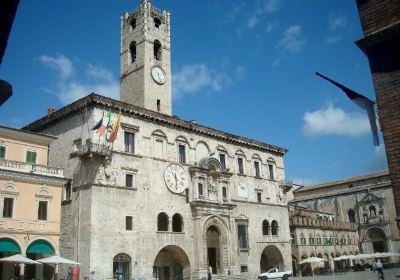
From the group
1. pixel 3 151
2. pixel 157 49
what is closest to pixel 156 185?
pixel 3 151

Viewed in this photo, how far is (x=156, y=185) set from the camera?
3488cm

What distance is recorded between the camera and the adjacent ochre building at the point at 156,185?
31.1 metres

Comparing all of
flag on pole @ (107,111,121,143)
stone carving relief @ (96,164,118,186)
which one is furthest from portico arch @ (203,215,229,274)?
flag on pole @ (107,111,121,143)

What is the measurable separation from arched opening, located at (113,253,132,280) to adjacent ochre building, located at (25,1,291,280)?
0.07 metres

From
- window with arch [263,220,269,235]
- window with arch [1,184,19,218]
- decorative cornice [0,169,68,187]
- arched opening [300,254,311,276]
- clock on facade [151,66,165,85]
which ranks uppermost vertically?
clock on facade [151,66,165,85]

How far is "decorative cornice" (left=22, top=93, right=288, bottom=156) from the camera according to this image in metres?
32.8

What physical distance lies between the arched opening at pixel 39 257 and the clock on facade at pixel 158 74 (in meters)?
18.3

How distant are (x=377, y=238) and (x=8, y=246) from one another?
57206mm

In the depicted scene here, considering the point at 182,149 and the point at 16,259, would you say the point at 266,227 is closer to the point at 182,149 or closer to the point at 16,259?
the point at 182,149

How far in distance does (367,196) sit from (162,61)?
43824mm

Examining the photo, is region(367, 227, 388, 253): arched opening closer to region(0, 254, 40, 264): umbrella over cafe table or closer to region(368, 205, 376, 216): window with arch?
region(368, 205, 376, 216): window with arch

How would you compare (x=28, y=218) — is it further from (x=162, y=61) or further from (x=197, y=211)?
(x=162, y=61)

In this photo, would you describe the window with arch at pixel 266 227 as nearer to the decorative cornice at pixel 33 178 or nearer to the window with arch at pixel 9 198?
the decorative cornice at pixel 33 178

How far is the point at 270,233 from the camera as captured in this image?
4497cm
